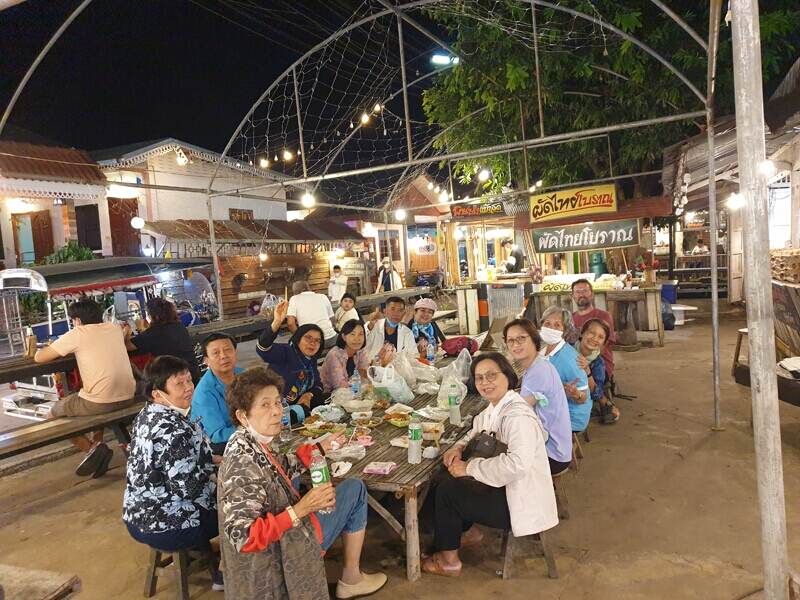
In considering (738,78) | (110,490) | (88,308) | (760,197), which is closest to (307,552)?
(760,197)

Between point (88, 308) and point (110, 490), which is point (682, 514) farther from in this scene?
point (88, 308)

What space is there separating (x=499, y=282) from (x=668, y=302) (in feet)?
12.8

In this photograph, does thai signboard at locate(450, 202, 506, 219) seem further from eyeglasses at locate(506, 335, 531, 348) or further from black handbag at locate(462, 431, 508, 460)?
black handbag at locate(462, 431, 508, 460)

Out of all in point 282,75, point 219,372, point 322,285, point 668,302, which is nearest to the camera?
point 219,372

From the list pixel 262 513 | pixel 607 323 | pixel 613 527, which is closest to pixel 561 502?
pixel 613 527

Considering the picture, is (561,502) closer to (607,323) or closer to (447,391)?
(447,391)

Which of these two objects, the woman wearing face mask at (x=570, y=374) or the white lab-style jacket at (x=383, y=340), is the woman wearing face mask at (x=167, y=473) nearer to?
the woman wearing face mask at (x=570, y=374)

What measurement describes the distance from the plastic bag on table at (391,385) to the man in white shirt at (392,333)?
1481 millimetres

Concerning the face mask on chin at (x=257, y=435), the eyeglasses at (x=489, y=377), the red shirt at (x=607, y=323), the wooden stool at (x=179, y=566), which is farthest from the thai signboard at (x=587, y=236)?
the face mask on chin at (x=257, y=435)

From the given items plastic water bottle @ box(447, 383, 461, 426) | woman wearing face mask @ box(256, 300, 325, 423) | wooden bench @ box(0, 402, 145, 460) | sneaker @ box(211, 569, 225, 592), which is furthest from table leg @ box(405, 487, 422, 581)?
wooden bench @ box(0, 402, 145, 460)

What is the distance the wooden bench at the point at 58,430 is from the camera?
180 inches

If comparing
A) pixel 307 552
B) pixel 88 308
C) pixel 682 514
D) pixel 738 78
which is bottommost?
pixel 682 514

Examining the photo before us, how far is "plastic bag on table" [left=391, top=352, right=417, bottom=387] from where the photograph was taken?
5.03 metres

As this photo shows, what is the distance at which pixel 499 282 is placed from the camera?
11695 millimetres
